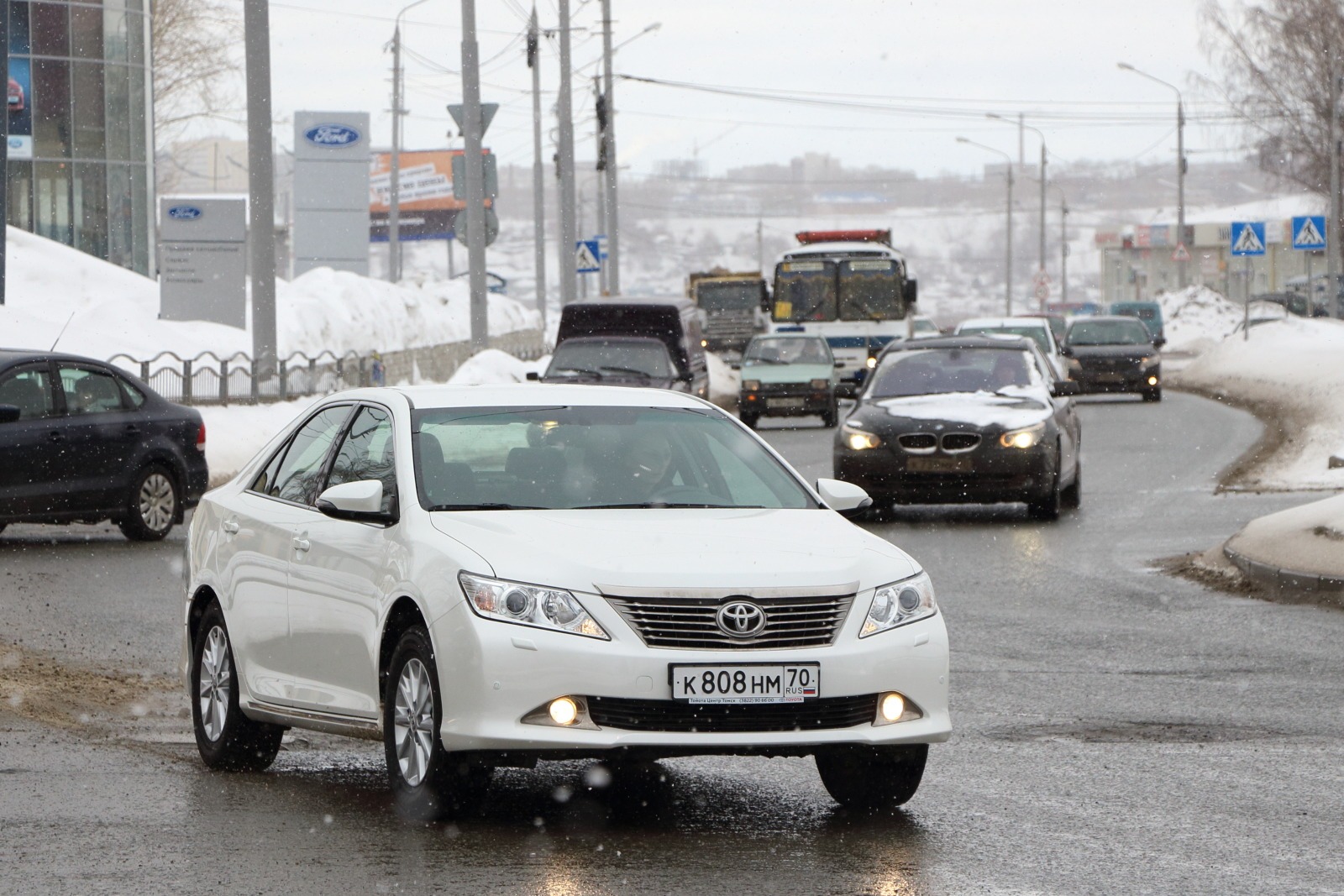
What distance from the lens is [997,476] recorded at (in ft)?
59.0

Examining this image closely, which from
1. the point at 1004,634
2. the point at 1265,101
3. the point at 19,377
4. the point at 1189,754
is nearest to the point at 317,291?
the point at 1265,101

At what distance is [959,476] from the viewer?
17.9 metres

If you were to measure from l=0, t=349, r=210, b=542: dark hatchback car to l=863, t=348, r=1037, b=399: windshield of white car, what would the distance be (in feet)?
19.6

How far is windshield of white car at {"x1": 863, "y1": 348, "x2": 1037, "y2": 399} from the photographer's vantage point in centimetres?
1908

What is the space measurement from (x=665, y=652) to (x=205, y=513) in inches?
116

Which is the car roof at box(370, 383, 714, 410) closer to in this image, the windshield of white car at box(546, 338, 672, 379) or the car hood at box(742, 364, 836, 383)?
the windshield of white car at box(546, 338, 672, 379)

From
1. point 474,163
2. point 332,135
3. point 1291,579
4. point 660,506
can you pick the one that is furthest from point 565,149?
point 660,506

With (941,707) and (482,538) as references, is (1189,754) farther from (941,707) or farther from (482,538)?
(482,538)

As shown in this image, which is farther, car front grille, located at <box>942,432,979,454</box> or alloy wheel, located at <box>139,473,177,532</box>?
car front grille, located at <box>942,432,979,454</box>

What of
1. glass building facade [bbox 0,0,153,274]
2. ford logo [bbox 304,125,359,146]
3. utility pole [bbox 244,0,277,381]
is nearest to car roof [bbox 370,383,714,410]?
utility pole [bbox 244,0,277,381]

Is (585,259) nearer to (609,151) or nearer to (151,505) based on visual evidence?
(609,151)

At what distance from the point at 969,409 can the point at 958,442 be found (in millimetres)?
460

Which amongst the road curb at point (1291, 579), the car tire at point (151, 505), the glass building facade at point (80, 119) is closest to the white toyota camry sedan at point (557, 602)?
the road curb at point (1291, 579)

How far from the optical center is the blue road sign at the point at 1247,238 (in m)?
39.8
